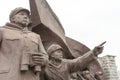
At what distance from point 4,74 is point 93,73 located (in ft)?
7.90

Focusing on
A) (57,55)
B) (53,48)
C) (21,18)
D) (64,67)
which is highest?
A: (21,18)

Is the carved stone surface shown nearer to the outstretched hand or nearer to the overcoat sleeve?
the overcoat sleeve

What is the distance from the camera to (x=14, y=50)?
224 inches

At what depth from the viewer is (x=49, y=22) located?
7035 millimetres

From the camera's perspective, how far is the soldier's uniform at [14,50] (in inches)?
218

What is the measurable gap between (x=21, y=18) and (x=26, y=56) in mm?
734

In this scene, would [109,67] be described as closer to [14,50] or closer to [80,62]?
[80,62]

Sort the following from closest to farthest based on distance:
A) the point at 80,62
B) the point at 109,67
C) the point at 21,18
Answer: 1. the point at 21,18
2. the point at 80,62
3. the point at 109,67

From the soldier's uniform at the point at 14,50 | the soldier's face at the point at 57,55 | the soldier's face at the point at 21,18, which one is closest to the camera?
the soldier's uniform at the point at 14,50

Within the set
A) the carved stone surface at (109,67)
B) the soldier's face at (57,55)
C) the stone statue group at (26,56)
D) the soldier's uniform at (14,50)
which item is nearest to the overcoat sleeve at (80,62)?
the stone statue group at (26,56)

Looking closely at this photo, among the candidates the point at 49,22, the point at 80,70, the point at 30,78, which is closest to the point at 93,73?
the point at 80,70

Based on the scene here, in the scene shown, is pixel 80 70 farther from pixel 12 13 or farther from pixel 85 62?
pixel 12 13

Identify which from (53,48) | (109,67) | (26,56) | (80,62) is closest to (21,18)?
(26,56)

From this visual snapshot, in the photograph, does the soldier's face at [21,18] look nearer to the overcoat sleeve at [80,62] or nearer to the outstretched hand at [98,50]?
the overcoat sleeve at [80,62]
